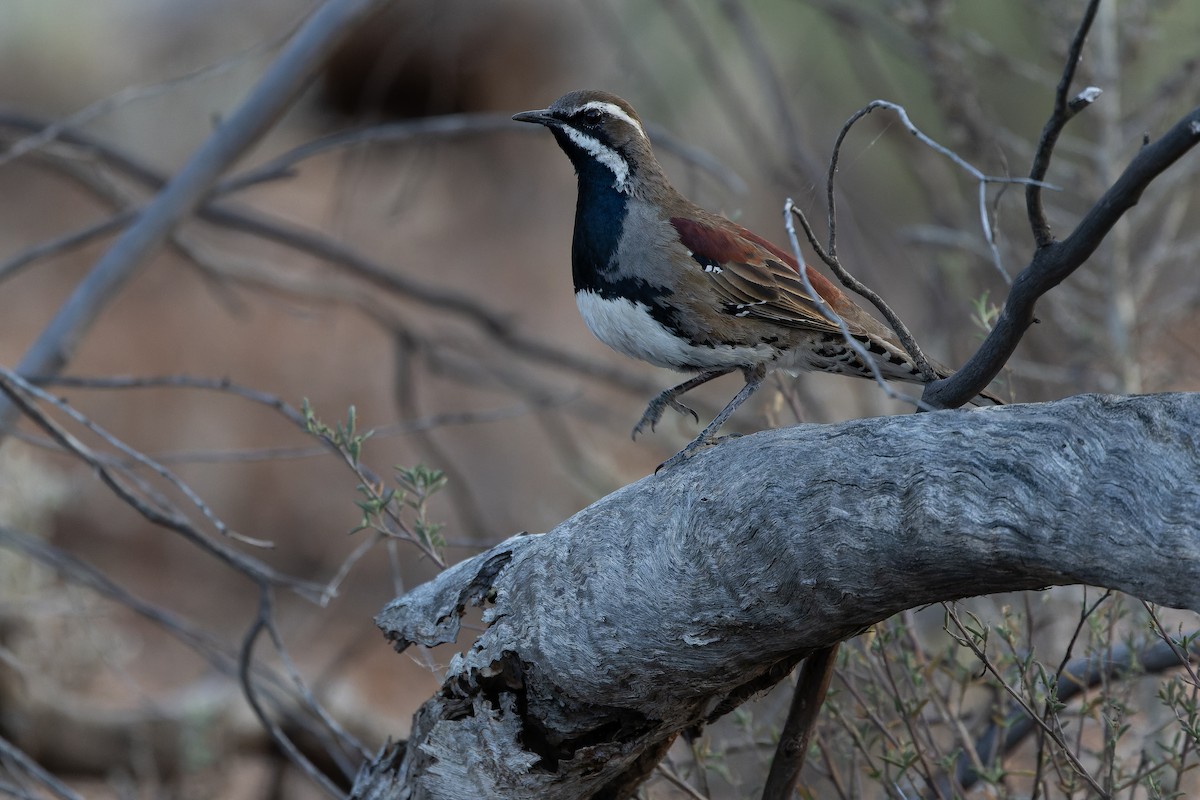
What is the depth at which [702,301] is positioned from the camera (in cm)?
330

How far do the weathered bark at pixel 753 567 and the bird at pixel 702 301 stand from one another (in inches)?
28.8

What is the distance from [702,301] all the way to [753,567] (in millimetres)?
1219

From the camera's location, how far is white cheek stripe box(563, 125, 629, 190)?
11.8ft

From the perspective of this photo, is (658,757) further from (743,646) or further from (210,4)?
(210,4)

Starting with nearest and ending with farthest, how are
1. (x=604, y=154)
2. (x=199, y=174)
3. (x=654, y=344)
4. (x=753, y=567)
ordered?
(x=753, y=567) < (x=654, y=344) < (x=604, y=154) < (x=199, y=174)

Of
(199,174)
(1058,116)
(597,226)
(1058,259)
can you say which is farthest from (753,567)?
(199,174)

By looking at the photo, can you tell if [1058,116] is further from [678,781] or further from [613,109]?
[613,109]

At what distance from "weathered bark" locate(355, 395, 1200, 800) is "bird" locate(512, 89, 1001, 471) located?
0.73 m

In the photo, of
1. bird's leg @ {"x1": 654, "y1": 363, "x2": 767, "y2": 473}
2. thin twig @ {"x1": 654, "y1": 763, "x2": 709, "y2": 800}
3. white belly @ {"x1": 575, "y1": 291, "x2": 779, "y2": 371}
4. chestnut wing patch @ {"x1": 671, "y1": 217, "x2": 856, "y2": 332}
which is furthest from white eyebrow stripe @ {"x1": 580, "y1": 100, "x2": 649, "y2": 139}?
thin twig @ {"x1": 654, "y1": 763, "x2": 709, "y2": 800}

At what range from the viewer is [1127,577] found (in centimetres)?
180

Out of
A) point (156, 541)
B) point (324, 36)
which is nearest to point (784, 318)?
point (324, 36)

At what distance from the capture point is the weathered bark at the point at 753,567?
1.87 m

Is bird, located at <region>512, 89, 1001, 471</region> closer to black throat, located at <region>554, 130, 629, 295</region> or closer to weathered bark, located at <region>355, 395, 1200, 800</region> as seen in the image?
black throat, located at <region>554, 130, 629, 295</region>

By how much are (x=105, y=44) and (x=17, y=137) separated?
261 inches
